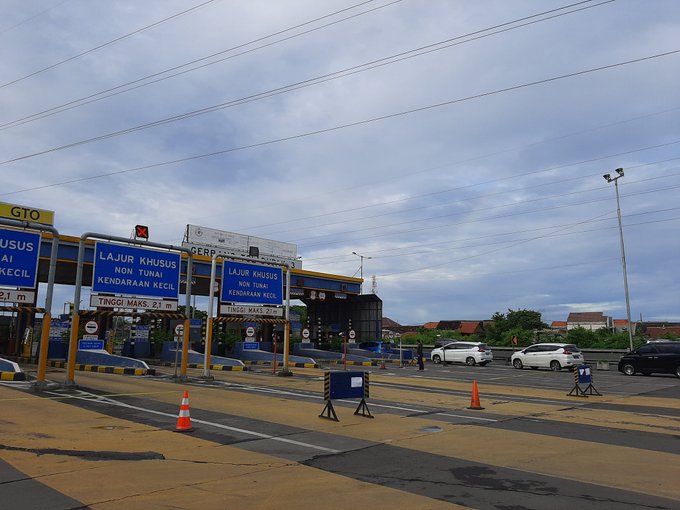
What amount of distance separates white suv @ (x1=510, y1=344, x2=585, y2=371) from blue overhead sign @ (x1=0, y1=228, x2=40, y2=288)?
26.3 metres

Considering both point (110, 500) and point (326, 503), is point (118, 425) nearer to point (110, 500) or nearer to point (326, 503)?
point (110, 500)

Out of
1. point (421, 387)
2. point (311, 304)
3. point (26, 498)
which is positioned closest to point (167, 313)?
point (421, 387)

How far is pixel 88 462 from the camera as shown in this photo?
297 inches

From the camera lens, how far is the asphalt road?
6.10 m

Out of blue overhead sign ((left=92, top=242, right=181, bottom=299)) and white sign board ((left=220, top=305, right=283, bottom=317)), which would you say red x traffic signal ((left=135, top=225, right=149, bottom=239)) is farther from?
white sign board ((left=220, top=305, right=283, bottom=317))

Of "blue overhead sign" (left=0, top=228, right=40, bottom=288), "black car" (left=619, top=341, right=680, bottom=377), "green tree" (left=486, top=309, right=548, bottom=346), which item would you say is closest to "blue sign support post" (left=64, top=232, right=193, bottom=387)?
"blue overhead sign" (left=0, top=228, right=40, bottom=288)

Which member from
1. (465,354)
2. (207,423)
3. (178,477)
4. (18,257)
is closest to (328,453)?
(178,477)

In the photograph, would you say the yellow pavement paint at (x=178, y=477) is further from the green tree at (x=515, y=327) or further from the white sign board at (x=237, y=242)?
the green tree at (x=515, y=327)

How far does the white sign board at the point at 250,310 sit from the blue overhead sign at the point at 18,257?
8062mm

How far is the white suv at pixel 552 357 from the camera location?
30.5 meters

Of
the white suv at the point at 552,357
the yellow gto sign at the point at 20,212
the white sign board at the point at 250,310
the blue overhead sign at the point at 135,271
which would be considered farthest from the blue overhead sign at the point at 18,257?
the white suv at the point at 552,357

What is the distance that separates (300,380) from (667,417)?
1303 centimetres

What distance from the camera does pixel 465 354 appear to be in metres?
36.2

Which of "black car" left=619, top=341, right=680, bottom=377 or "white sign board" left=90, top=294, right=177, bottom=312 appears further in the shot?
"black car" left=619, top=341, right=680, bottom=377
